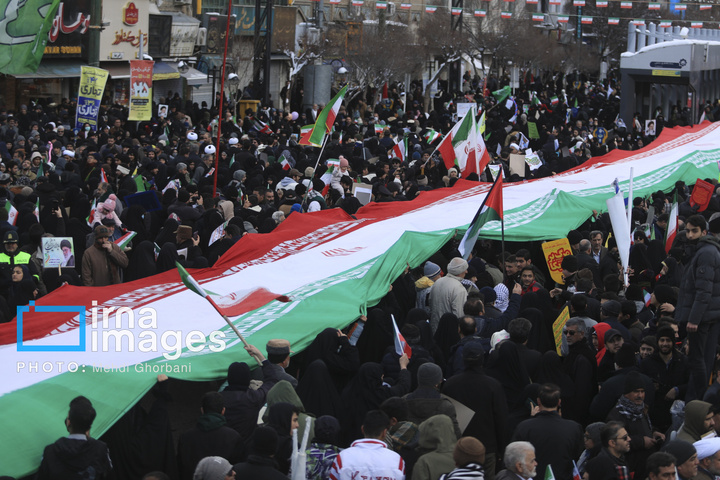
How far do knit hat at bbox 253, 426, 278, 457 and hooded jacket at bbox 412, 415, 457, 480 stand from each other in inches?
34.6

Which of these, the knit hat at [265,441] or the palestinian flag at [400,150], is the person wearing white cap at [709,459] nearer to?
the knit hat at [265,441]

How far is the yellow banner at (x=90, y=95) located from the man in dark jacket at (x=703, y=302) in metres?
14.4

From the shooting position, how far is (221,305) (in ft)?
29.2

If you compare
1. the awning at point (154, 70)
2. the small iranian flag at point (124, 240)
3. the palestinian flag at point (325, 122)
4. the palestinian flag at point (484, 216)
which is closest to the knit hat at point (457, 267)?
the palestinian flag at point (484, 216)

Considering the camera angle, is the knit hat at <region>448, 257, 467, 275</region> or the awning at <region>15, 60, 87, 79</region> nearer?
the knit hat at <region>448, 257, 467, 275</region>

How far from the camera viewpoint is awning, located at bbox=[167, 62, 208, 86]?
35.8m

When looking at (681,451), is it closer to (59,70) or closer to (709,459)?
(709,459)

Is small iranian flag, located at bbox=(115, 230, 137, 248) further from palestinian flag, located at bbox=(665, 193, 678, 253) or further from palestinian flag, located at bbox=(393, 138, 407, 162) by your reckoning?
palestinian flag, located at bbox=(393, 138, 407, 162)

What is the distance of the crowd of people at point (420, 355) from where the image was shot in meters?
6.36

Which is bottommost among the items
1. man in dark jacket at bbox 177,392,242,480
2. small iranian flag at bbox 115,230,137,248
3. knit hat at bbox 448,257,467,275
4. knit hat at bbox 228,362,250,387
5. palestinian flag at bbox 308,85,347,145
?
man in dark jacket at bbox 177,392,242,480

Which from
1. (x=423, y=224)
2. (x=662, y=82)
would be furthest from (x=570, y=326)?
(x=662, y=82)

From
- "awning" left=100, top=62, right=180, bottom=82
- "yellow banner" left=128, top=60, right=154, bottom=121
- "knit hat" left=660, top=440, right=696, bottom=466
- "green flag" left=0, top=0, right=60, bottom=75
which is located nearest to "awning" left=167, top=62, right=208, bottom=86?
"awning" left=100, top=62, right=180, bottom=82

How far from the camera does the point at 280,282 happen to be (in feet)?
33.4

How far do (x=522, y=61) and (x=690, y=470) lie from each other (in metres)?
44.8
